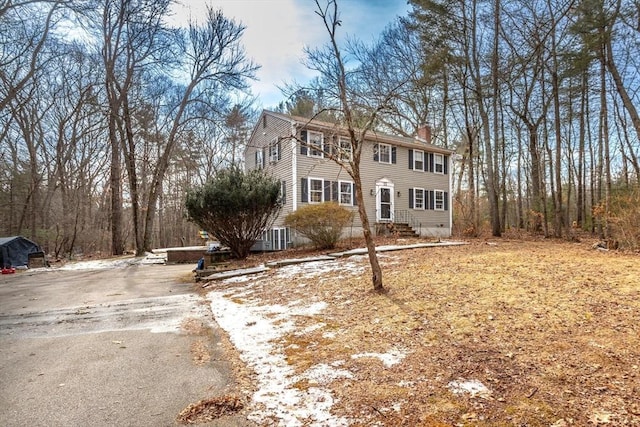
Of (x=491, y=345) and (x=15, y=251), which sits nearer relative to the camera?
(x=491, y=345)

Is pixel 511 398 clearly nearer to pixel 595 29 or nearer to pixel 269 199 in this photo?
pixel 269 199

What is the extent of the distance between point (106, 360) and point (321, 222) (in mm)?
7757

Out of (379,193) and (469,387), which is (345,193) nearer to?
(379,193)

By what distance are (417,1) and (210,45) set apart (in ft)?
31.7

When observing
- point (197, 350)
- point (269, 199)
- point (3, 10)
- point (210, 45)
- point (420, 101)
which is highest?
point (210, 45)

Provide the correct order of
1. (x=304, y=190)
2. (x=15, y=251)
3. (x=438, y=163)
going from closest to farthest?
(x=15, y=251) → (x=304, y=190) → (x=438, y=163)

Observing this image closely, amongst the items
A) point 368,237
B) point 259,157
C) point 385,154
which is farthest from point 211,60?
point 368,237

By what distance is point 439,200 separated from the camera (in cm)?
1969

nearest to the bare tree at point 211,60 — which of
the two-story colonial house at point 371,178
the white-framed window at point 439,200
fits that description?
the two-story colonial house at point 371,178

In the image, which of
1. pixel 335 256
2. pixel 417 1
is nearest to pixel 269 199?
pixel 335 256

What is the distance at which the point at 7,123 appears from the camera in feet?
55.0

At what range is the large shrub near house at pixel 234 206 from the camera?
33.3ft

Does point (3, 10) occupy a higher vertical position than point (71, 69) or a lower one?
lower

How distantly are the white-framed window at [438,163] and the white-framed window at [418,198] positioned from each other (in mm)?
1795
